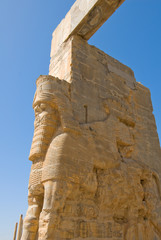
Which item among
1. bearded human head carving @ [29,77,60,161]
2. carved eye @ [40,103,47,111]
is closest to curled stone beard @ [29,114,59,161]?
bearded human head carving @ [29,77,60,161]

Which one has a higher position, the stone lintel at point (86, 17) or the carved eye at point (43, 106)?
the stone lintel at point (86, 17)

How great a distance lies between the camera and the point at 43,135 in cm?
385

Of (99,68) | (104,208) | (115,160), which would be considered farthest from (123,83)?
(104,208)

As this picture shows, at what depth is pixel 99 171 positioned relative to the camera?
13.4 feet

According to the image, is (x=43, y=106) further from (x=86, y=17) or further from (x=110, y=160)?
(x=86, y=17)

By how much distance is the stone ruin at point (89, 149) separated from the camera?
3428 millimetres

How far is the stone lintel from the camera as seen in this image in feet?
16.7

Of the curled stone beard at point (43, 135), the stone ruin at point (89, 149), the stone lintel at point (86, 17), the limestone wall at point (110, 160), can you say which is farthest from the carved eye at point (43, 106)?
the stone lintel at point (86, 17)

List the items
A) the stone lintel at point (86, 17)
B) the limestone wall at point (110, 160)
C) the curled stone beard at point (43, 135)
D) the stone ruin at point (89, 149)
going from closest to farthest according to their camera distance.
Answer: the stone ruin at point (89, 149)
the limestone wall at point (110, 160)
the curled stone beard at point (43, 135)
the stone lintel at point (86, 17)

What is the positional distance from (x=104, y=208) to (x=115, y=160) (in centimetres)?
92

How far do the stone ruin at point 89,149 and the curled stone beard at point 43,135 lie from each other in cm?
2

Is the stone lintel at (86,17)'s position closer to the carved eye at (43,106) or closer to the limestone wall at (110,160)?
the limestone wall at (110,160)

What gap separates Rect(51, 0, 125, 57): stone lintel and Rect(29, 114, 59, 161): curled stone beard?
2.54 metres

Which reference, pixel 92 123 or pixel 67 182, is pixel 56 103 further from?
pixel 67 182
